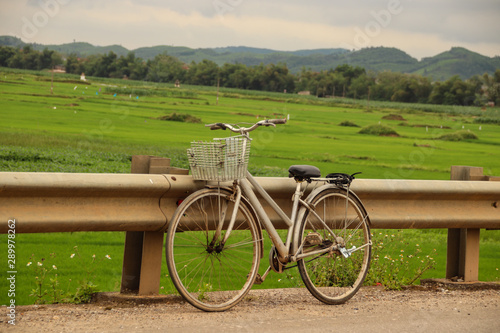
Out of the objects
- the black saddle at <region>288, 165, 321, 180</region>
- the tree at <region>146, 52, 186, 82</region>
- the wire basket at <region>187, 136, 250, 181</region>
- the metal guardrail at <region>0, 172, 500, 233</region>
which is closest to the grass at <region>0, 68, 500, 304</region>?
the metal guardrail at <region>0, 172, 500, 233</region>

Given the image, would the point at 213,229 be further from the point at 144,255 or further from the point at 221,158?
the point at 221,158

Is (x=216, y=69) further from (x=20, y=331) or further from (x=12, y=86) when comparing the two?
(x=20, y=331)

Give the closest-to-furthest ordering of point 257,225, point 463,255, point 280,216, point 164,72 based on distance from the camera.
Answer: point 257,225
point 280,216
point 463,255
point 164,72

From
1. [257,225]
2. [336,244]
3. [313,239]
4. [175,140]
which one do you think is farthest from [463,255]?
[175,140]

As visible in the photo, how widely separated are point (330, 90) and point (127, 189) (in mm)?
190323

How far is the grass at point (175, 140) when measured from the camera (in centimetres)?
1166

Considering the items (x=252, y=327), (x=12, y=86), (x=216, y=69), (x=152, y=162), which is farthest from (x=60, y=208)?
(x=216, y=69)

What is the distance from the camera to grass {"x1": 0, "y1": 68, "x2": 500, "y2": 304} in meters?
11.7

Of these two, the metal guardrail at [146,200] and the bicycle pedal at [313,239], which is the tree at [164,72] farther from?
the bicycle pedal at [313,239]

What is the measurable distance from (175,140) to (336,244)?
188ft

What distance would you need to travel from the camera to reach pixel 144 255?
5.52 meters

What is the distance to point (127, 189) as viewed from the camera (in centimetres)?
528

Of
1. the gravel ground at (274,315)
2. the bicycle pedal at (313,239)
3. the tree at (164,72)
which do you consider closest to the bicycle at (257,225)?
the bicycle pedal at (313,239)

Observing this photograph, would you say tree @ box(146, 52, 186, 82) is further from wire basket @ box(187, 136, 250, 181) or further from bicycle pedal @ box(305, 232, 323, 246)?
wire basket @ box(187, 136, 250, 181)
